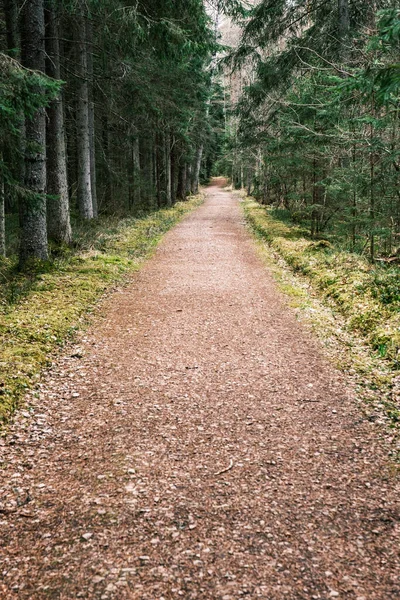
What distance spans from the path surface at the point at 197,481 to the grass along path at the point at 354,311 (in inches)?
13.3

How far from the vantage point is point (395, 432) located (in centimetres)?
414

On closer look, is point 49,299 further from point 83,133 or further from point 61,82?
point 83,133

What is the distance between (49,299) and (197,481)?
5077 millimetres

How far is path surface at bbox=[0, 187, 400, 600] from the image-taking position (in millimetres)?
2646

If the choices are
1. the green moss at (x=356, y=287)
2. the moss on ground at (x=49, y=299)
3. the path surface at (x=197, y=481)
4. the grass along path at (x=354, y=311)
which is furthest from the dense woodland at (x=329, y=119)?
the path surface at (x=197, y=481)

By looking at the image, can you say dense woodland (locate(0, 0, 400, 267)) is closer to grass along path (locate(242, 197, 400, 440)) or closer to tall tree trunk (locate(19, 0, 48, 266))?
tall tree trunk (locate(19, 0, 48, 266))

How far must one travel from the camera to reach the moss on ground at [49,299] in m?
5.11

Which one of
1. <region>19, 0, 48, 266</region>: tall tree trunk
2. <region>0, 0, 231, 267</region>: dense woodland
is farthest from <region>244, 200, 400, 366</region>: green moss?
<region>19, 0, 48, 266</region>: tall tree trunk

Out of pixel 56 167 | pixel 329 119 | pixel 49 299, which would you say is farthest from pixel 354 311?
pixel 56 167

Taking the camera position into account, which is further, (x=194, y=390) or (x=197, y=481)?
(x=194, y=390)

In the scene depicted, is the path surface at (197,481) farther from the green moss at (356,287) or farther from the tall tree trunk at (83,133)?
the tall tree trunk at (83,133)

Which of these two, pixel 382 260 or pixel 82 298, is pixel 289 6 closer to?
pixel 382 260

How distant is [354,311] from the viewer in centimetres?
717

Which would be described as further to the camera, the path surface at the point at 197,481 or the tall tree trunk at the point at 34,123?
the tall tree trunk at the point at 34,123
